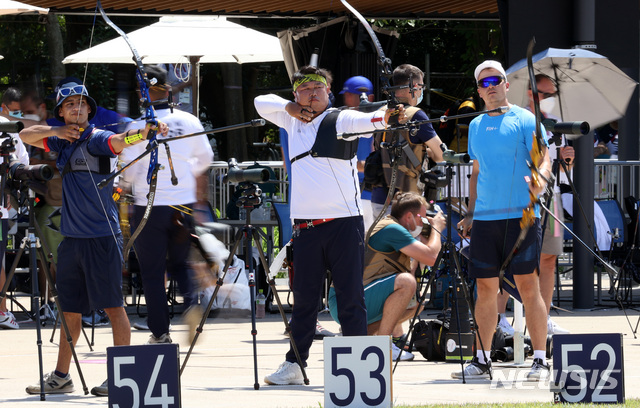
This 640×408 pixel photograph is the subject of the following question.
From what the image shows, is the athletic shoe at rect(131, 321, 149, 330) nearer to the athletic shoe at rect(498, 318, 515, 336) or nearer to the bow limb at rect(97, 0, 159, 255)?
the bow limb at rect(97, 0, 159, 255)

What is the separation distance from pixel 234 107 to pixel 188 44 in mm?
9726

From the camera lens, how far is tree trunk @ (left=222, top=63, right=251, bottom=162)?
797 inches

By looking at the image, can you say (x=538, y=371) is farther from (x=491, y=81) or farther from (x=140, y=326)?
(x=140, y=326)

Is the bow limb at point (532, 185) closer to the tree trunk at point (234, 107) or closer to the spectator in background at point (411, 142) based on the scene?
the spectator in background at point (411, 142)

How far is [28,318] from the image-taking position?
36.3 feet

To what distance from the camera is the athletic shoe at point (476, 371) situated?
687cm

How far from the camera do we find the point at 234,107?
20.2m

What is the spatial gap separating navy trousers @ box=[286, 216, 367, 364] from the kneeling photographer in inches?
34.5

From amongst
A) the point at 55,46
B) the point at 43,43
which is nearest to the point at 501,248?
the point at 55,46

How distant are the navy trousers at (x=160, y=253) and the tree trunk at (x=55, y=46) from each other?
8151 mm

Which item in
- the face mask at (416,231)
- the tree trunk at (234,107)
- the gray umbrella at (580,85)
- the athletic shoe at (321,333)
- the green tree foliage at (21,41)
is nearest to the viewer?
the face mask at (416,231)

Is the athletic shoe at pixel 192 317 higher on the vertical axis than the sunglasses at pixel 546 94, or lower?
lower

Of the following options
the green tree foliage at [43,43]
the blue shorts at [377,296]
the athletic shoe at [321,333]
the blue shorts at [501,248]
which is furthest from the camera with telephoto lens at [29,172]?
the green tree foliage at [43,43]

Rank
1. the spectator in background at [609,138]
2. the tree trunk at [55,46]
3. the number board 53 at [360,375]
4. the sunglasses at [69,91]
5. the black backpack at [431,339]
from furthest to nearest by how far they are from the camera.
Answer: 1. the tree trunk at [55,46]
2. the spectator in background at [609,138]
3. the black backpack at [431,339]
4. the sunglasses at [69,91]
5. the number board 53 at [360,375]
